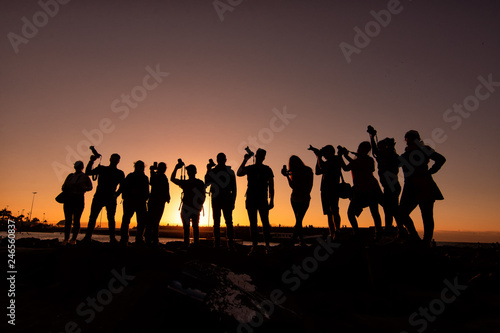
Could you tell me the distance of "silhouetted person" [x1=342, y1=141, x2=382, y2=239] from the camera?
5164 mm

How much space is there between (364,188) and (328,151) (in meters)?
1.13

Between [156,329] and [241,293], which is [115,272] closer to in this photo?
[156,329]

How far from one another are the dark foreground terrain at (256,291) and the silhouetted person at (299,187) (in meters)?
0.96

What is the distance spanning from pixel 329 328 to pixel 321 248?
2.02m

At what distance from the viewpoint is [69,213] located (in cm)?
597

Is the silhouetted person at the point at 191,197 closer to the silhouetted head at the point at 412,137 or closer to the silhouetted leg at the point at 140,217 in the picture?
the silhouetted leg at the point at 140,217

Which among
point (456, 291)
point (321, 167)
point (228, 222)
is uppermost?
point (321, 167)

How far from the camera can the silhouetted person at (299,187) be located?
569cm

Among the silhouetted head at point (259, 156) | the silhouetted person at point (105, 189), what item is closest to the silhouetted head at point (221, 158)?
the silhouetted head at point (259, 156)

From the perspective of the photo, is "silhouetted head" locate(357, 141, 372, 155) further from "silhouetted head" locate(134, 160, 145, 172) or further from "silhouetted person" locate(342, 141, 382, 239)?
"silhouetted head" locate(134, 160, 145, 172)

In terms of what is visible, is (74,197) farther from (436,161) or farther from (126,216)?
(436,161)

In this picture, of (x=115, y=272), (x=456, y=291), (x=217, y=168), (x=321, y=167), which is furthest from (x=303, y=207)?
(x=115, y=272)

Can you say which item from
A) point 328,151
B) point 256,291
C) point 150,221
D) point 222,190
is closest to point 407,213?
point 328,151

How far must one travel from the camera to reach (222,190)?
19.1ft
